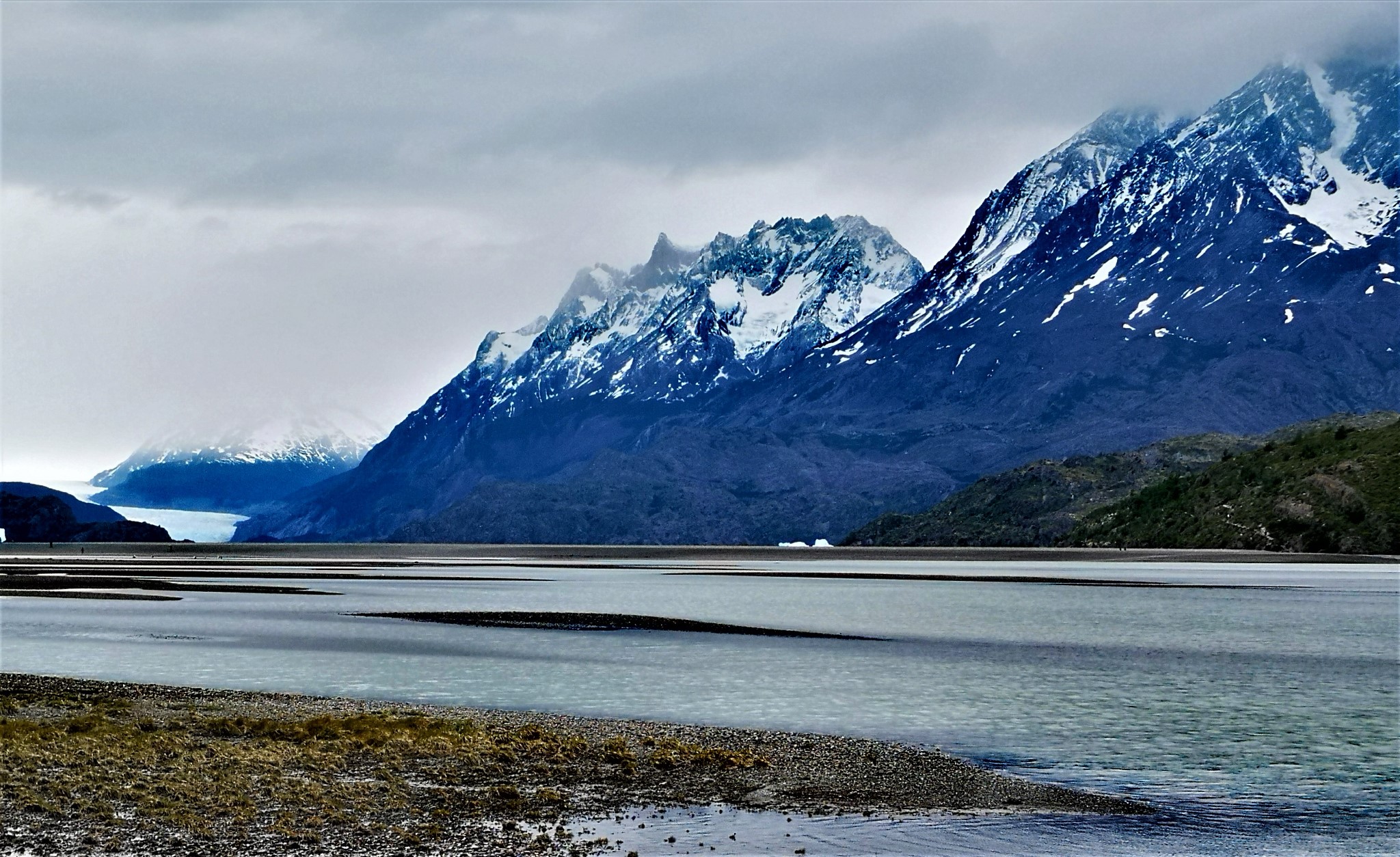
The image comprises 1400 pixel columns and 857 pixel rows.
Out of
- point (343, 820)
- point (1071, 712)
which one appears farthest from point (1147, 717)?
point (343, 820)

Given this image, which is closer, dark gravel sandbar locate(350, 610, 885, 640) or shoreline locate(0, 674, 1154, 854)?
shoreline locate(0, 674, 1154, 854)

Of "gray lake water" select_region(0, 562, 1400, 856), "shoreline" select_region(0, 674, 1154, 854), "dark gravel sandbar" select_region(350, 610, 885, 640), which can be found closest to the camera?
"shoreline" select_region(0, 674, 1154, 854)

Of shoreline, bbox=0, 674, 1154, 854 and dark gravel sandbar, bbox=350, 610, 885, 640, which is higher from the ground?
dark gravel sandbar, bbox=350, 610, 885, 640

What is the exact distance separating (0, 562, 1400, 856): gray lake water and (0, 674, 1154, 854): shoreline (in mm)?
1799

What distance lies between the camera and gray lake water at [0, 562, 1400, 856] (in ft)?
99.5

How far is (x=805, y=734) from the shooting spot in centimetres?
4222

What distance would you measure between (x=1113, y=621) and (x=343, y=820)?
2900 inches

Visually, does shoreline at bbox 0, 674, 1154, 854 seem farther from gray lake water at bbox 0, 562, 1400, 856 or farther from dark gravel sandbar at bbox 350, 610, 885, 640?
dark gravel sandbar at bbox 350, 610, 885, 640

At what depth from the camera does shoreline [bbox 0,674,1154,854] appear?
28.6 metres

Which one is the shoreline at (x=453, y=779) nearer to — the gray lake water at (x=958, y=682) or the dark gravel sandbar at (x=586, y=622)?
the gray lake water at (x=958, y=682)

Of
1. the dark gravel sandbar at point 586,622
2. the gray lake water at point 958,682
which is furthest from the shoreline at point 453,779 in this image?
the dark gravel sandbar at point 586,622

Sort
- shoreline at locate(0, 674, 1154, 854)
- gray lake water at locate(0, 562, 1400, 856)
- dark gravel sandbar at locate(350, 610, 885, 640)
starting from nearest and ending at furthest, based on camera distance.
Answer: shoreline at locate(0, 674, 1154, 854)
gray lake water at locate(0, 562, 1400, 856)
dark gravel sandbar at locate(350, 610, 885, 640)

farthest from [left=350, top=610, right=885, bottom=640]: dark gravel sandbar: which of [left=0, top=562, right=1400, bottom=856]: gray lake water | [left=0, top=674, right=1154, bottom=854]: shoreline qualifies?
[left=0, top=674, right=1154, bottom=854]: shoreline

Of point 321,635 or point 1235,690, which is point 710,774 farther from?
point 321,635
